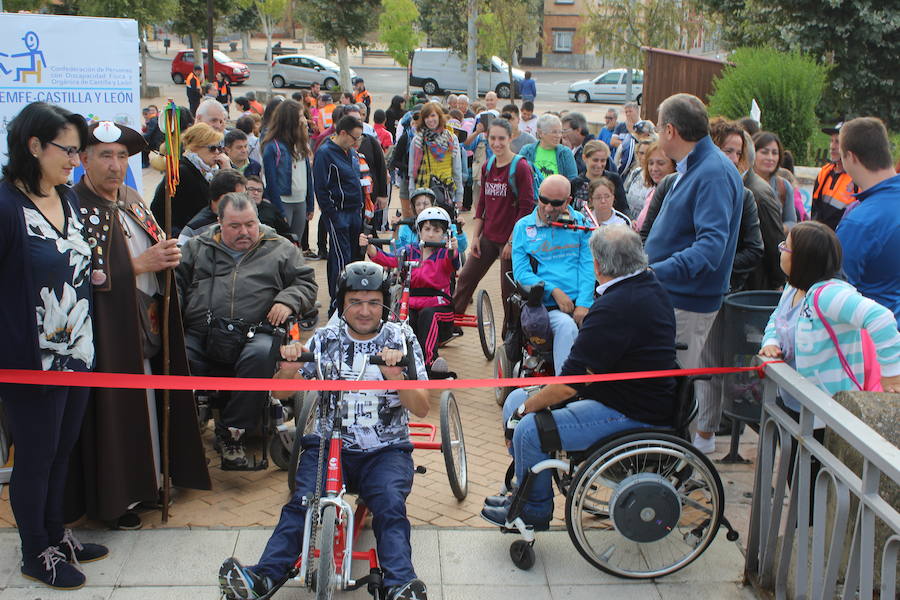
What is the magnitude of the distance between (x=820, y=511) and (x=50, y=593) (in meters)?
3.33

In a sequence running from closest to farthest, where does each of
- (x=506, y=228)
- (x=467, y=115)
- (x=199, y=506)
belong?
(x=199, y=506) < (x=506, y=228) < (x=467, y=115)

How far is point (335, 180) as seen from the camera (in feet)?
28.6

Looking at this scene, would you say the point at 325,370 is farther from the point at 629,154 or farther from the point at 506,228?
the point at 629,154

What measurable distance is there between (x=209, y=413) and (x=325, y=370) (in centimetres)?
190

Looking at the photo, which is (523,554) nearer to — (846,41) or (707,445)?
(707,445)

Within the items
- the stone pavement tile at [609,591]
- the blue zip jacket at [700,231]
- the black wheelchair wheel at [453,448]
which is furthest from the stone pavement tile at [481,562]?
the blue zip jacket at [700,231]

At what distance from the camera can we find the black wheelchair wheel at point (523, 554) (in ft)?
14.1

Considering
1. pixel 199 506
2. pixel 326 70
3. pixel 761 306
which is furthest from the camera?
pixel 326 70

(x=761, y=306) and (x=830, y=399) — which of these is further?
(x=761, y=306)

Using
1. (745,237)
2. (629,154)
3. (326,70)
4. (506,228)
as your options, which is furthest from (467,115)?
(326,70)

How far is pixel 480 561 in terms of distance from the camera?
4430 millimetres

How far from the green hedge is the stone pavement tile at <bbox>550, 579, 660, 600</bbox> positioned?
9.34 metres

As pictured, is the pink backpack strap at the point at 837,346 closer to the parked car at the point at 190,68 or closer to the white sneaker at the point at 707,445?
the white sneaker at the point at 707,445

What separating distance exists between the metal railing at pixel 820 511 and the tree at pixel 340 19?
3255cm
